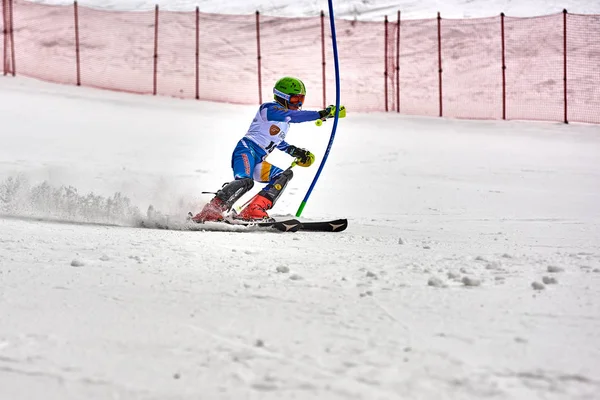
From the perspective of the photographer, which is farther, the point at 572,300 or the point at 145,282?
the point at 145,282

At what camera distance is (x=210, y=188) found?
35.3ft

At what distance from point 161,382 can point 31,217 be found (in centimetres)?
478

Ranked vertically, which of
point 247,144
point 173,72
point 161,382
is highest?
point 173,72

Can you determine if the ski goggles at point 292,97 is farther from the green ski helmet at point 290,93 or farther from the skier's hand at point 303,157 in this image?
the skier's hand at point 303,157

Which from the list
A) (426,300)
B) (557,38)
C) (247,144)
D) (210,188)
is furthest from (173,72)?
(426,300)

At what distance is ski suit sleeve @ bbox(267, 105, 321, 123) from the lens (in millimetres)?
7012

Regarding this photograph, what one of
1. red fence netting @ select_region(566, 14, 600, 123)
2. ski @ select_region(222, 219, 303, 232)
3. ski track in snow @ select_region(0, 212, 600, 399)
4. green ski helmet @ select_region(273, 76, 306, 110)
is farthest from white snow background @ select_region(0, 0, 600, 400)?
red fence netting @ select_region(566, 14, 600, 123)

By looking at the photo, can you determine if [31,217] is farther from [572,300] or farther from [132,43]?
[132,43]

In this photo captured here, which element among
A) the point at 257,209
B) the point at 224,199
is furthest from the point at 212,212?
the point at 257,209

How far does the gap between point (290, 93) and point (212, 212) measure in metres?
1.32

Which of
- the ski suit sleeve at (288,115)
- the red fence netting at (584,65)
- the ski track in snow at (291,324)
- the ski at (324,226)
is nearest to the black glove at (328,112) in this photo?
the ski suit sleeve at (288,115)

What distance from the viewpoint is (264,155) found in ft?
24.6

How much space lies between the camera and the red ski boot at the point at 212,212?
701 centimetres

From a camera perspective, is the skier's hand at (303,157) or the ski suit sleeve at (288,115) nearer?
the ski suit sleeve at (288,115)
